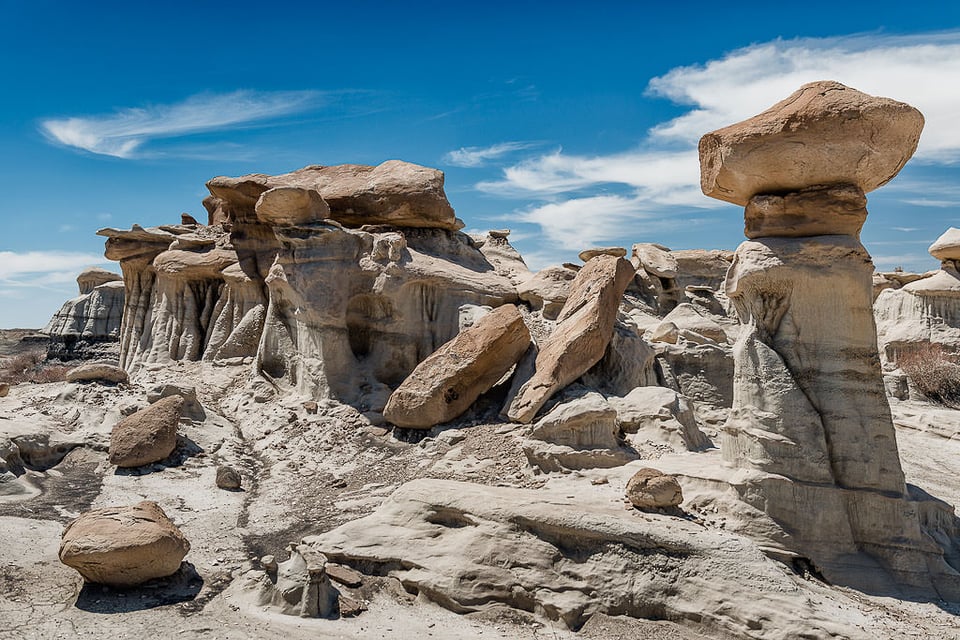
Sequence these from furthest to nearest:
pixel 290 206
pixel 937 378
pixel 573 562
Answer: pixel 937 378 → pixel 290 206 → pixel 573 562

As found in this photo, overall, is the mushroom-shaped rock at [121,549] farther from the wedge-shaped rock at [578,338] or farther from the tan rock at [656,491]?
the wedge-shaped rock at [578,338]

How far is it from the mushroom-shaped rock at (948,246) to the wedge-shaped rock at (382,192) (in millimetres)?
10026

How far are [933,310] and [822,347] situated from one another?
11.7 metres

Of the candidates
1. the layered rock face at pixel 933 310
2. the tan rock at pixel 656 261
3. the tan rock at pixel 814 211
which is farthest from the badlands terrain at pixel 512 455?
the tan rock at pixel 656 261

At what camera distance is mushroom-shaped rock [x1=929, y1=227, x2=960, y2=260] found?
49.0 feet

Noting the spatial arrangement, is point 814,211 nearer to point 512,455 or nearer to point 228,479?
point 512,455

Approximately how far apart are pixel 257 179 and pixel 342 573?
33.8 feet

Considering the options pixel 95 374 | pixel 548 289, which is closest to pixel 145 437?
pixel 95 374

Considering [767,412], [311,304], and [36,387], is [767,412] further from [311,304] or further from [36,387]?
[36,387]

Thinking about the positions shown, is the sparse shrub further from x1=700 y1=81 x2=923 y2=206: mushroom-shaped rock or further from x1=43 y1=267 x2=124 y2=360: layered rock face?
x1=43 y1=267 x2=124 y2=360: layered rock face

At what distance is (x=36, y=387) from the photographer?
40.6ft

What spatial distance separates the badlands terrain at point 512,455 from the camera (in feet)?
17.6

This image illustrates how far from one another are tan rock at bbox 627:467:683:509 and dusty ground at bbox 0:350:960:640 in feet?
1.42

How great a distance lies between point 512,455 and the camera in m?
8.05
